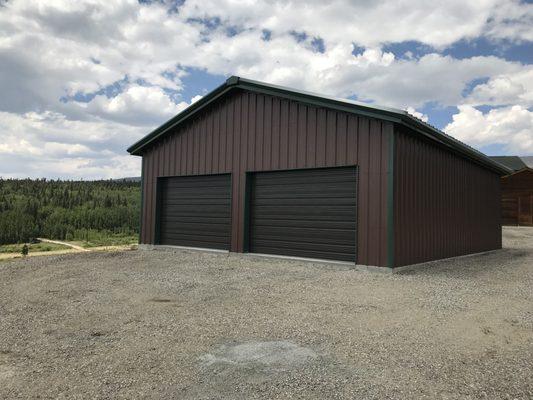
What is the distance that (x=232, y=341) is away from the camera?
15.6ft

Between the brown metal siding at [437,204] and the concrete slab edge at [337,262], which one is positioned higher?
the brown metal siding at [437,204]

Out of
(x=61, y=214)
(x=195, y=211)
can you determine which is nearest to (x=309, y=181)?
(x=195, y=211)

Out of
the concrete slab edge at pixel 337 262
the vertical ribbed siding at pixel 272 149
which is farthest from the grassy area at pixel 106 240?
the concrete slab edge at pixel 337 262

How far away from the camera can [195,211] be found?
1354cm

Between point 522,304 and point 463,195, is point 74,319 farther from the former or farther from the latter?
point 463,195

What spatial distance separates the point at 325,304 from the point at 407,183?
4703 millimetres

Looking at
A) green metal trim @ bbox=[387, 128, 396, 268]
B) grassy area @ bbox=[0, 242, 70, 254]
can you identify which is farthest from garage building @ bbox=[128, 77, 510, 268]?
grassy area @ bbox=[0, 242, 70, 254]

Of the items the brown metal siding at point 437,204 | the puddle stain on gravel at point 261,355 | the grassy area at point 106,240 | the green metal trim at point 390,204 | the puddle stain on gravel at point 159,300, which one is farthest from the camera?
the grassy area at point 106,240

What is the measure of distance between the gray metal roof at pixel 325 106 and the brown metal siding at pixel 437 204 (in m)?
0.32

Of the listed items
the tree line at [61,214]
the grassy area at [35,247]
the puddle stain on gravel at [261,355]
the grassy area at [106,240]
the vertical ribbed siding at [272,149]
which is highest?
the vertical ribbed siding at [272,149]

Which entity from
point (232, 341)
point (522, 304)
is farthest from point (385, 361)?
point (522, 304)

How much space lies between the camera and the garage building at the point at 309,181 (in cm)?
961

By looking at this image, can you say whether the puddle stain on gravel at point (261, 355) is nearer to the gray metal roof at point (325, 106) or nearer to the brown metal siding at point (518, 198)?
the gray metal roof at point (325, 106)

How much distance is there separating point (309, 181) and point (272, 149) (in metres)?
1.41
